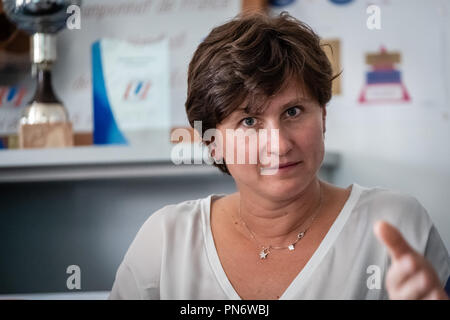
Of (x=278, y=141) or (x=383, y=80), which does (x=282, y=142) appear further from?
(x=383, y=80)

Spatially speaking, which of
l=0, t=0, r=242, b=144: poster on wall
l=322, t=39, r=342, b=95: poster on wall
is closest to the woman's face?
l=322, t=39, r=342, b=95: poster on wall

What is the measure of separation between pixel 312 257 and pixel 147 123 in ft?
1.44

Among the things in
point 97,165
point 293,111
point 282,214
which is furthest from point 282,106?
point 97,165

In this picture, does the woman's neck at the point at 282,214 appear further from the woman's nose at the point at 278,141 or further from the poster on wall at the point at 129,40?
the poster on wall at the point at 129,40

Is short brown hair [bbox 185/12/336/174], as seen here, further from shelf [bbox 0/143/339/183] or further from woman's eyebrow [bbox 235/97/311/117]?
shelf [bbox 0/143/339/183]

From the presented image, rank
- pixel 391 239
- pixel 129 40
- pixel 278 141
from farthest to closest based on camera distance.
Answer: pixel 129 40 < pixel 278 141 < pixel 391 239

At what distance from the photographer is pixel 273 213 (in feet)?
2.50

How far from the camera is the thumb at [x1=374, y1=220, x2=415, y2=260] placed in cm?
52

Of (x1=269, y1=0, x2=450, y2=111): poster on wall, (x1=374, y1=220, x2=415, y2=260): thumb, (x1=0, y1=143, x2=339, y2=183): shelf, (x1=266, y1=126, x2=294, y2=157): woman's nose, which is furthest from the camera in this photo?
(x1=0, y1=143, x2=339, y2=183): shelf

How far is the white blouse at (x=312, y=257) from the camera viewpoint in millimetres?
679

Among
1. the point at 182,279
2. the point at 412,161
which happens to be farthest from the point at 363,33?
the point at 182,279

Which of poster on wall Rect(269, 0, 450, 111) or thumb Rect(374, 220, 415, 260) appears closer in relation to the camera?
thumb Rect(374, 220, 415, 260)

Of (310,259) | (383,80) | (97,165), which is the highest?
(383,80)

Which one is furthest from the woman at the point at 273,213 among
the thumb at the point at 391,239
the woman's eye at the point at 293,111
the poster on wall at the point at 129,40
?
the poster on wall at the point at 129,40
